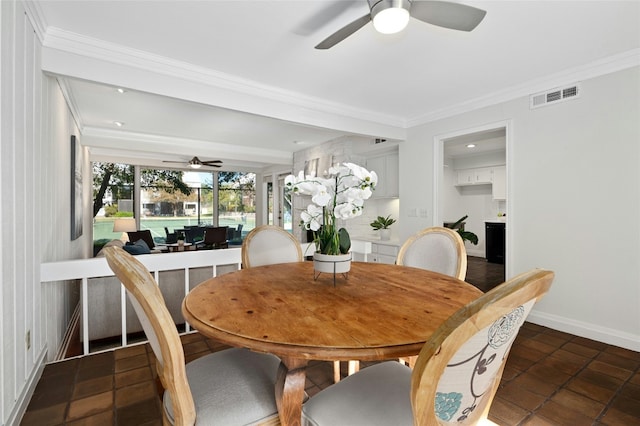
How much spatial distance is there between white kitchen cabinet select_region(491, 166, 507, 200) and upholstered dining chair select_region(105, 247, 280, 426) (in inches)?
264

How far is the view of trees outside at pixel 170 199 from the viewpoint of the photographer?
6980 millimetres

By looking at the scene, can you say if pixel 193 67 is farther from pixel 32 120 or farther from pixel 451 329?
pixel 451 329

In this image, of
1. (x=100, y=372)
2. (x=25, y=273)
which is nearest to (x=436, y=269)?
(x=100, y=372)

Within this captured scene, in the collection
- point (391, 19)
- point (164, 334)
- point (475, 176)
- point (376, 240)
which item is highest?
point (391, 19)

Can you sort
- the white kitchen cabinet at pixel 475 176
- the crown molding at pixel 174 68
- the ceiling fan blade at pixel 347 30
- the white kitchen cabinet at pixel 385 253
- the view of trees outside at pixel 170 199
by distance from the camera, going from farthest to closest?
1. the view of trees outside at pixel 170 199
2. the white kitchen cabinet at pixel 475 176
3. the white kitchen cabinet at pixel 385 253
4. the crown molding at pixel 174 68
5. the ceiling fan blade at pixel 347 30

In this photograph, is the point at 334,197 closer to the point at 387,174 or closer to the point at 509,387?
the point at 509,387

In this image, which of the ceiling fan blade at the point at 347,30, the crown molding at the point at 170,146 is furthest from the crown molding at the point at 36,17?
the crown molding at the point at 170,146

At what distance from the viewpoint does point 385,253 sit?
4453 mm

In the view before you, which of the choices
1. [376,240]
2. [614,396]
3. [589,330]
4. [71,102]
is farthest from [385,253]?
[71,102]

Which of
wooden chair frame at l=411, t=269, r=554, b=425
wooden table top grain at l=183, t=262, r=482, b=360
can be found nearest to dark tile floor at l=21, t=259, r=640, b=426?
wooden table top grain at l=183, t=262, r=482, b=360

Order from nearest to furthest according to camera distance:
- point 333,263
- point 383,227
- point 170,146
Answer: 1. point 333,263
2. point 383,227
3. point 170,146

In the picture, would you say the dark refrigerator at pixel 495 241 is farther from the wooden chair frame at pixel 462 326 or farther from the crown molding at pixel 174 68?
the wooden chair frame at pixel 462 326

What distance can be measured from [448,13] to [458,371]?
169cm

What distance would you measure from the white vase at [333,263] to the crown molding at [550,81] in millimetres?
2902
